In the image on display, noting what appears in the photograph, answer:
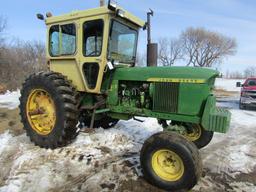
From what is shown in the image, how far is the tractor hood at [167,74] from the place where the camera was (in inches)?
199

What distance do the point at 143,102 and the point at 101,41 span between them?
57.4 inches

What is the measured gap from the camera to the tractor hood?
5.05m

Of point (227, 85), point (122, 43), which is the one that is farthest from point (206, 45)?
point (122, 43)

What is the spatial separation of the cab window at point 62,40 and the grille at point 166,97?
2073mm

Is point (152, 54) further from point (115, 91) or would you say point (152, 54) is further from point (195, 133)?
point (195, 133)

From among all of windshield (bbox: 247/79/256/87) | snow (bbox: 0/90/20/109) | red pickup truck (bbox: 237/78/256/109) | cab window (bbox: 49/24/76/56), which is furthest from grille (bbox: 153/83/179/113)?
windshield (bbox: 247/79/256/87)

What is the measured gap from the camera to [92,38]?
6.14 metres

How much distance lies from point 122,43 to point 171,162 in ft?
9.32

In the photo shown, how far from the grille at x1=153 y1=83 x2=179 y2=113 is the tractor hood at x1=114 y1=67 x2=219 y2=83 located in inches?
4.3

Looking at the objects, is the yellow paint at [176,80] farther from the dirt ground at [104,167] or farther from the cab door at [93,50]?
the dirt ground at [104,167]

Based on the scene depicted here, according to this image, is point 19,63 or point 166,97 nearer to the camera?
point 166,97

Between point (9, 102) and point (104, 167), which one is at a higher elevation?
point (104, 167)

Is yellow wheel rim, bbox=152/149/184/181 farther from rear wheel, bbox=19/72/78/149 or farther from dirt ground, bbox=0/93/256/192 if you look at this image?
rear wheel, bbox=19/72/78/149

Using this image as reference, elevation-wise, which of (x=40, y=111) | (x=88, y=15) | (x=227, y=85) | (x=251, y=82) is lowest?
(x=227, y=85)
